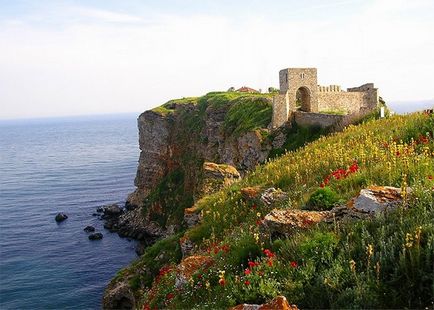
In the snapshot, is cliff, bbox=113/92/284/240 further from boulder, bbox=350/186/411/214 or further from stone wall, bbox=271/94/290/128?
boulder, bbox=350/186/411/214

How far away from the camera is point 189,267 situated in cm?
1015

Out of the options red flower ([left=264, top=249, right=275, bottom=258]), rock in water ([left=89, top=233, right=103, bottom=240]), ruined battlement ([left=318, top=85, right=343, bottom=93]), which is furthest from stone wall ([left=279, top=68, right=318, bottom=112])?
rock in water ([left=89, top=233, right=103, bottom=240])

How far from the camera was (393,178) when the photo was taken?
31.5 ft

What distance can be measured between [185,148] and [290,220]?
63497mm

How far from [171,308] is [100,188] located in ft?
292

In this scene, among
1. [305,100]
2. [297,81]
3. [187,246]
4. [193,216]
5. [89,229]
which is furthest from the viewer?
[89,229]

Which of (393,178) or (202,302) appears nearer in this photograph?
(202,302)

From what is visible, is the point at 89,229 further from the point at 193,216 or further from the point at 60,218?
the point at 193,216

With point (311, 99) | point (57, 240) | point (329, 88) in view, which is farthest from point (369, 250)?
point (57, 240)

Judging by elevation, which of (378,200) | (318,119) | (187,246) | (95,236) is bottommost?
(95,236)

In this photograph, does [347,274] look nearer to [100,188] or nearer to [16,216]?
[16,216]

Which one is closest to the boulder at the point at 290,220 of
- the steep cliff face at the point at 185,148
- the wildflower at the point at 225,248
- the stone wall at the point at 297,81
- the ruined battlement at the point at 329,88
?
the wildflower at the point at 225,248

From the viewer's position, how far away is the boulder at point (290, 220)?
28.3 feet

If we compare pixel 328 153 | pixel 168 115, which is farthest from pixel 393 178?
pixel 168 115
